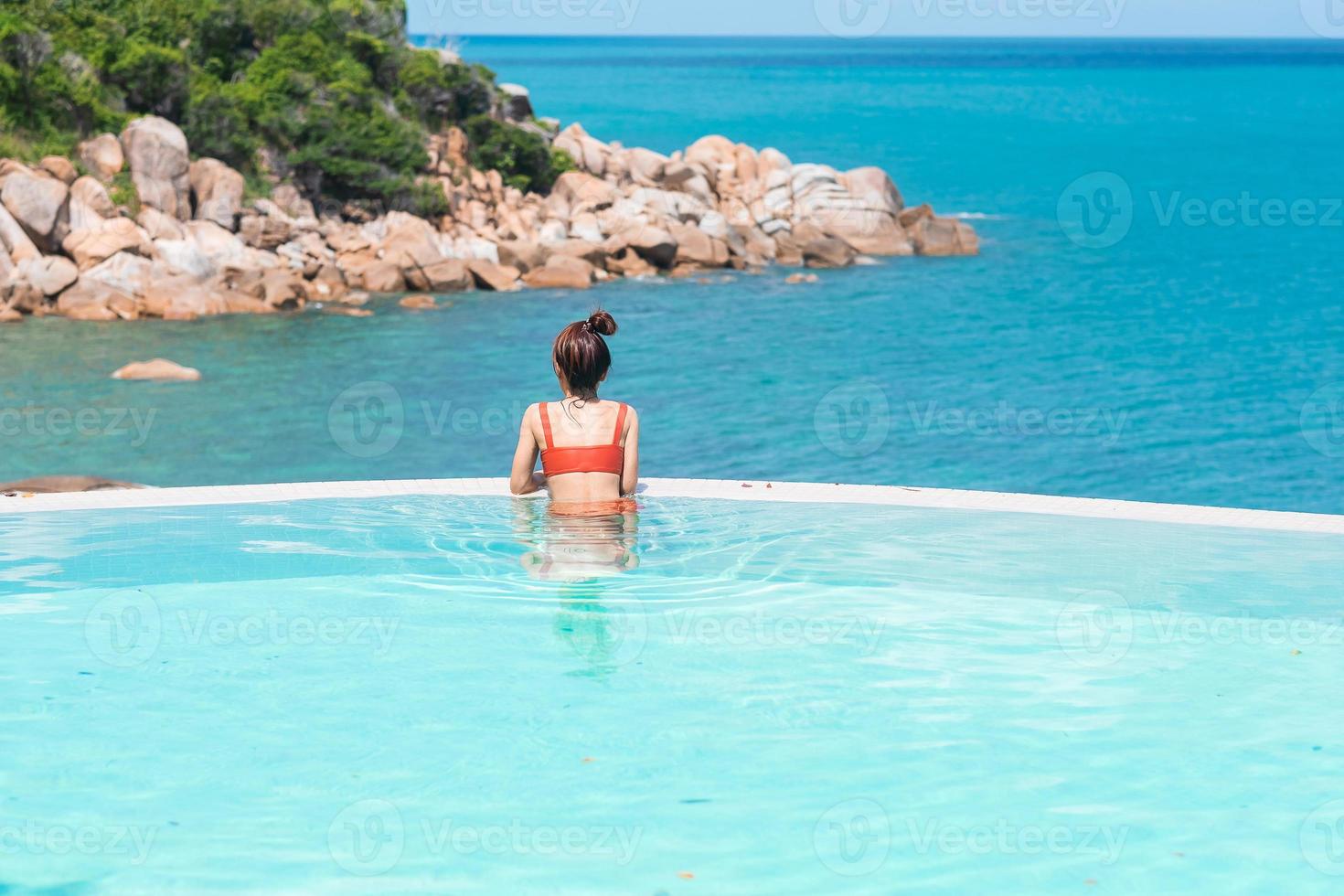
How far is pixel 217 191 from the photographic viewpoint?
3494 cm

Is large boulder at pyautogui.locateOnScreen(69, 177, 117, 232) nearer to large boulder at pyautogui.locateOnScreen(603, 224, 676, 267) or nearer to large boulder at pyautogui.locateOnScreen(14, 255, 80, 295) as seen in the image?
large boulder at pyautogui.locateOnScreen(14, 255, 80, 295)

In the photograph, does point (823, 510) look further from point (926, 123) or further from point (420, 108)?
point (926, 123)

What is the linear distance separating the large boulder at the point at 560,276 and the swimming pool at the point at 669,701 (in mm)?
27813

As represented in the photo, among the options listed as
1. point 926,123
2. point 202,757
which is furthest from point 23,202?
point 926,123

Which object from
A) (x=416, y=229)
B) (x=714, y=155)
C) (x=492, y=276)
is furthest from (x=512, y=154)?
(x=714, y=155)

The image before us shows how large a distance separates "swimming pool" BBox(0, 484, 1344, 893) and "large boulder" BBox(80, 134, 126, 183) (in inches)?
1082

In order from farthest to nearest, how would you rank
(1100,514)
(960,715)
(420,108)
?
(420,108)
(1100,514)
(960,715)

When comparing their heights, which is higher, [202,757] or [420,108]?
[420,108]

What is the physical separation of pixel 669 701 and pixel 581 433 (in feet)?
6.39

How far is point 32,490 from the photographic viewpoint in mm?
11602

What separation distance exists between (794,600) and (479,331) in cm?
2495

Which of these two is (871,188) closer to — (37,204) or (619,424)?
(37,204)

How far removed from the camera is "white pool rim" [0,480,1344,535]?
9172 millimetres

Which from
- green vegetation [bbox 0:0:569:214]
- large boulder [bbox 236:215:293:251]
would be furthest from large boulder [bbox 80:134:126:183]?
large boulder [bbox 236:215:293:251]
